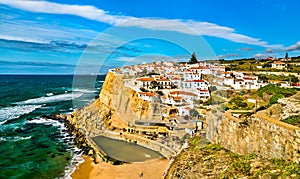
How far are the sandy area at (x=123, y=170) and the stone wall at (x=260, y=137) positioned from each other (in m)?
5.52

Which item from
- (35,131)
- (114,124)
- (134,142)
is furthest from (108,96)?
(134,142)

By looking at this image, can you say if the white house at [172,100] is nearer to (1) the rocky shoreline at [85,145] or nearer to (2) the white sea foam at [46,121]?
(1) the rocky shoreline at [85,145]

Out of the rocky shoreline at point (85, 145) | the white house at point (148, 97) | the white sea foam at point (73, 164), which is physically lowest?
the white sea foam at point (73, 164)

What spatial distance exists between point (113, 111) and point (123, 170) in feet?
40.8

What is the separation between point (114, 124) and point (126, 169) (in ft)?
30.5

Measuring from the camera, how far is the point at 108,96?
31.6 metres

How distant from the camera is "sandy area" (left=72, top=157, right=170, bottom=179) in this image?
1635 cm

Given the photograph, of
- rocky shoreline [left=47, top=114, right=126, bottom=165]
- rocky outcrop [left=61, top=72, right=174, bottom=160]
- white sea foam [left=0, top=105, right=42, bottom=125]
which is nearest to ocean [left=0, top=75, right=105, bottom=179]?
white sea foam [left=0, top=105, right=42, bottom=125]

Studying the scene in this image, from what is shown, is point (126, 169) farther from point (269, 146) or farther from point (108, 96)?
point (108, 96)

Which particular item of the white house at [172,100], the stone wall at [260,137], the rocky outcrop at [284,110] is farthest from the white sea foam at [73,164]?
the rocky outcrop at [284,110]

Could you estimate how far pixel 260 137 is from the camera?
977 cm

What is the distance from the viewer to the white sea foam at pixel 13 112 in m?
32.5

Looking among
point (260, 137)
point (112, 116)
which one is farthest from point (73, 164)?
point (260, 137)

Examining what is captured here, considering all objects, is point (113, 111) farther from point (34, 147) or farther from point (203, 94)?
point (203, 94)
